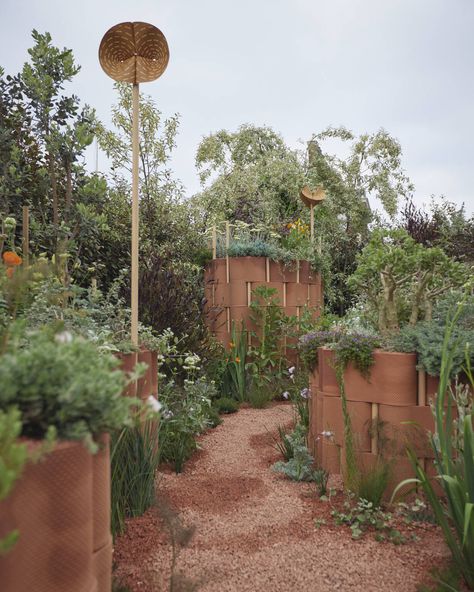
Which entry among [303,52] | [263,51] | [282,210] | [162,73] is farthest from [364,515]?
[282,210]

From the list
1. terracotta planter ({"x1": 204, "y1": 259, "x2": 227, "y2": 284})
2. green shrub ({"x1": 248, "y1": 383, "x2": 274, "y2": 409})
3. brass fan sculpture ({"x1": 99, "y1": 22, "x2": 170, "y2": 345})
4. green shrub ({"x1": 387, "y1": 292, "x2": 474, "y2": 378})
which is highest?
brass fan sculpture ({"x1": 99, "y1": 22, "x2": 170, "y2": 345})

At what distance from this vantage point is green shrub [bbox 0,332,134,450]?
1.08m

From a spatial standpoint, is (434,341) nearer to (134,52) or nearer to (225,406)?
(134,52)

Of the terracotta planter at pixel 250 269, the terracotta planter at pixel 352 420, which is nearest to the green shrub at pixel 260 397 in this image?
the terracotta planter at pixel 250 269

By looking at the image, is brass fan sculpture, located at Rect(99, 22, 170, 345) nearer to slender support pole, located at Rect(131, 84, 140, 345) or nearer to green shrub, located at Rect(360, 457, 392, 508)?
slender support pole, located at Rect(131, 84, 140, 345)

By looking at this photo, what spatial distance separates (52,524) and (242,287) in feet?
16.2

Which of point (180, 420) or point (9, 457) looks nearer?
point (9, 457)

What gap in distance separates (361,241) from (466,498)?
782cm

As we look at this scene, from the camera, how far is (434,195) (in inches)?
428

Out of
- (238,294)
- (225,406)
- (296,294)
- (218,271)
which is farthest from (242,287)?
(225,406)

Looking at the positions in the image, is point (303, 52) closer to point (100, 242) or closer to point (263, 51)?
point (263, 51)

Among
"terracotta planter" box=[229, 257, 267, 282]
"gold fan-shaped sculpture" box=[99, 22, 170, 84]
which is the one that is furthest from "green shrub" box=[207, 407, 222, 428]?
"gold fan-shaped sculpture" box=[99, 22, 170, 84]

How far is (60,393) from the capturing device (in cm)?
110

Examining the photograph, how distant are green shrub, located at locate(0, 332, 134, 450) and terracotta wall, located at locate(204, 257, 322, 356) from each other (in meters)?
4.58
